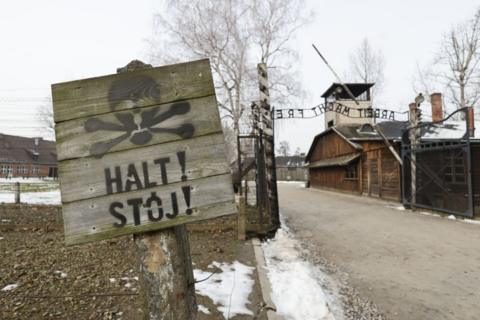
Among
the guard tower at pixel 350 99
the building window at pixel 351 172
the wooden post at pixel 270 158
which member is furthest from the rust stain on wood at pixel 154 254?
the guard tower at pixel 350 99

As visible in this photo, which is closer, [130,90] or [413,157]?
[130,90]

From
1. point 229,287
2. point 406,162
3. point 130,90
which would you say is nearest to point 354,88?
point 406,162

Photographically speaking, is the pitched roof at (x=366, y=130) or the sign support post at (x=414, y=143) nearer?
the sign support post at (x=414, y=143)

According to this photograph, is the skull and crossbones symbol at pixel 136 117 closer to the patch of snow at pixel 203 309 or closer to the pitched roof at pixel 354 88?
the patch of snow at pixel 203 309

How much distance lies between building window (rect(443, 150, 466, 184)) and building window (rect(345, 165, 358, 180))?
7.38m

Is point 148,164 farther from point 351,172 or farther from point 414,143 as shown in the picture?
point 351,172

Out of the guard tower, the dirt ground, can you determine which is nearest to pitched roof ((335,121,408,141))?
the guard tower

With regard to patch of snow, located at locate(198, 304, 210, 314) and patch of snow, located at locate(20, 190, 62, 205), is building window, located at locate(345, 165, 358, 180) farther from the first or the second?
patch of snow, located at locate(198, 304, 210, 314)

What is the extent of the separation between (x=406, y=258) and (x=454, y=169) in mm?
7428

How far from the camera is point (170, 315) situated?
4.48 ft

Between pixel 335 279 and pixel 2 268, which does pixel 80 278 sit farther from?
pixel 335 279

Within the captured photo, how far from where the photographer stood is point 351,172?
19500 mm

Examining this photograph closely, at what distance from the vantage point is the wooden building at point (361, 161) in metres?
14.8

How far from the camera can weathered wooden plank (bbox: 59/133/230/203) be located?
4.36ft
